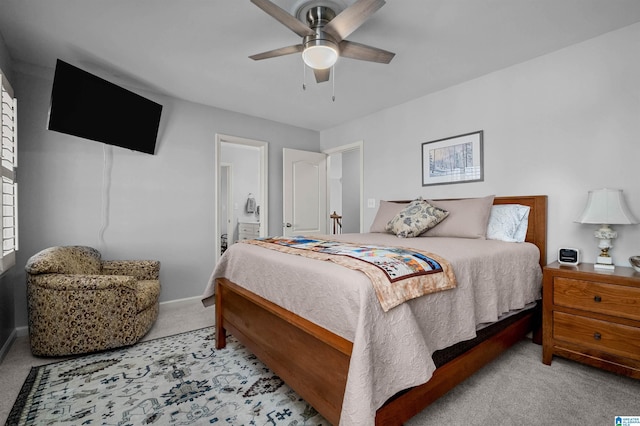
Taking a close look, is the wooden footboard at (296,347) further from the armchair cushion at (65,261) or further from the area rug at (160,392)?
the armchair cushion at (65,261)

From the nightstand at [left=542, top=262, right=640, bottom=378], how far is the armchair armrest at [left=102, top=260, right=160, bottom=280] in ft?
11.5

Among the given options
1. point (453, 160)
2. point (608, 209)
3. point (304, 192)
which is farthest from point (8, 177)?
point (608, 209)

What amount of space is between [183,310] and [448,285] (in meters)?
3.05

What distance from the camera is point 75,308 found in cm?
221

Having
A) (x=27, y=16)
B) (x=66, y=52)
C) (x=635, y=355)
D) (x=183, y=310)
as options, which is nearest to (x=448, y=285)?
(x=635, y=355)

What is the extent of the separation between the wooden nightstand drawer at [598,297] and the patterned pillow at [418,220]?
1.00 m

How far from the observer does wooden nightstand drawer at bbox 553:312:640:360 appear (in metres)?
1.80

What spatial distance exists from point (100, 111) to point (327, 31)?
2.35m

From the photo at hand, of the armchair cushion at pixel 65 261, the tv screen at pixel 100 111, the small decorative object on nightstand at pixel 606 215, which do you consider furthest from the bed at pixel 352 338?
the tv screen at pixel 100 111

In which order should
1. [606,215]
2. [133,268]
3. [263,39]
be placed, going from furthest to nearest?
[133,268] → [263,39] → [606,215]

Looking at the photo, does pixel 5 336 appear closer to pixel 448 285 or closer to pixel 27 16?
pixel 27 16

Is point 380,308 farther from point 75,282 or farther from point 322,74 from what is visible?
point 75,282

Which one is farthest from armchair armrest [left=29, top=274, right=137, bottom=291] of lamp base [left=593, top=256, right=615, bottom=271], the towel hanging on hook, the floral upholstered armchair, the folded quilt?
the towel hanging on hook

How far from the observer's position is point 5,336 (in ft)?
7.69
